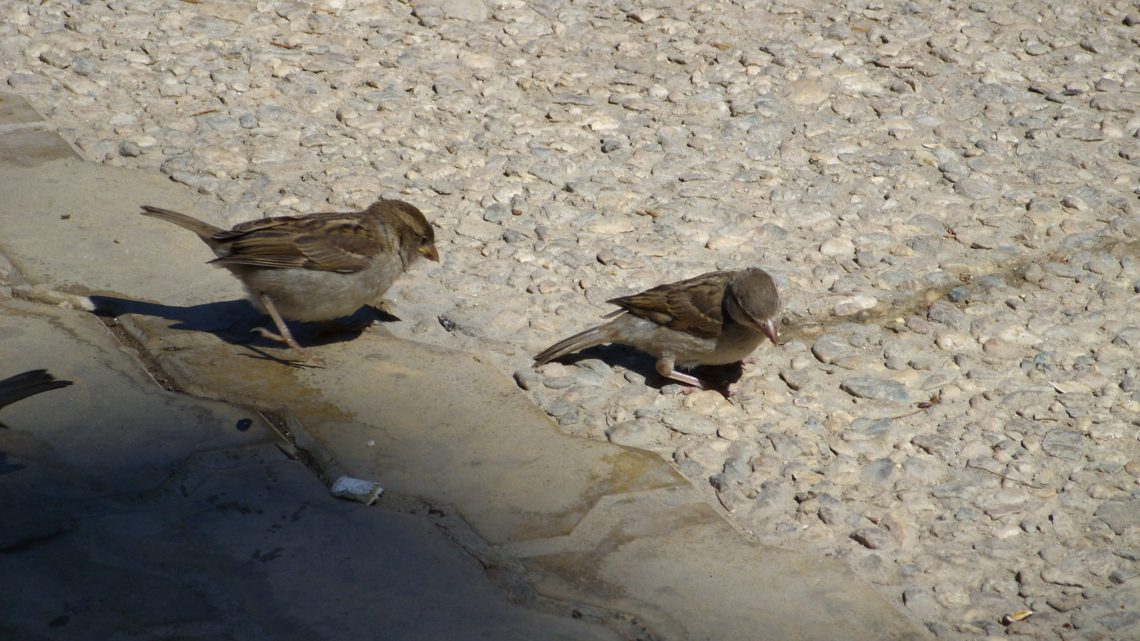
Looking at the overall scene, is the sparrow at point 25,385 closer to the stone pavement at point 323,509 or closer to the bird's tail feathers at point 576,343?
the stone pavement at point 323,509

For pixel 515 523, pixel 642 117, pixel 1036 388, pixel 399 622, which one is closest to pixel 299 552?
pixel 399 622

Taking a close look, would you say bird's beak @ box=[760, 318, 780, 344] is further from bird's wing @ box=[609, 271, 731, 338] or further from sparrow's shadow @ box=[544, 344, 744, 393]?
sparrow's shadow @ box=[544, 344, 744, 393]

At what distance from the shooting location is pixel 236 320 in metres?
5.39

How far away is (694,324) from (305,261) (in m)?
1.69

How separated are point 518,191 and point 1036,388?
288 cm

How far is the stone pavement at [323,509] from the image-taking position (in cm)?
351

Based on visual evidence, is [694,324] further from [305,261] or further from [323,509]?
[323,509]

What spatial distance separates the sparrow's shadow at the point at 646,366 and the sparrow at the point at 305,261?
924 millimetres

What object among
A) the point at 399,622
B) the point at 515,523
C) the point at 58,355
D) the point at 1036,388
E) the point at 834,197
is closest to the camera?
the point at 399,622

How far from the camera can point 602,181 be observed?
22.1ft

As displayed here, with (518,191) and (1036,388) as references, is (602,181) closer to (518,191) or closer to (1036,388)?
(518,191)

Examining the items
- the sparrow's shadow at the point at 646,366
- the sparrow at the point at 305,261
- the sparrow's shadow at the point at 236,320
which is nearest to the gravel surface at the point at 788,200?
the sparrow's shadow at the point at 646,366

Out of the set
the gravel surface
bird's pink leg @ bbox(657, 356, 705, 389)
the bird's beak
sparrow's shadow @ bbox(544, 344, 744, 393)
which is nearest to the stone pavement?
the gravel surface

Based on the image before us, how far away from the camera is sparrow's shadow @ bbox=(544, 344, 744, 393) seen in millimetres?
5328
